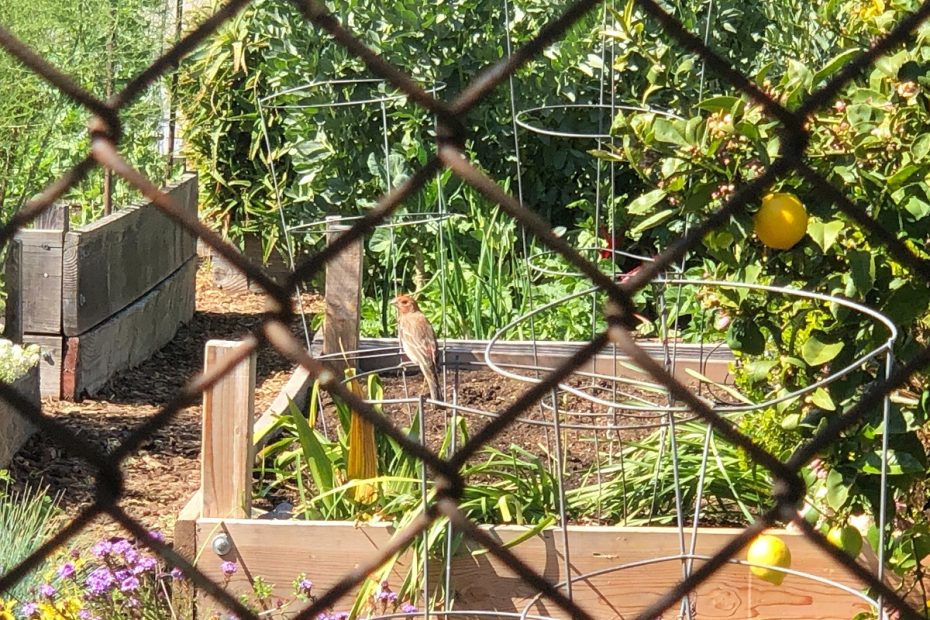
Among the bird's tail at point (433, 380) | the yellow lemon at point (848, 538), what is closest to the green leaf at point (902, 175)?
the yellow lemon at point (848, 538)

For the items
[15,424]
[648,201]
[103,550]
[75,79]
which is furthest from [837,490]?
[75,79]

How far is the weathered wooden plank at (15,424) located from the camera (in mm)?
3879

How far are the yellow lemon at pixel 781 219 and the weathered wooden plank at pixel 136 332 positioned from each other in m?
3.66

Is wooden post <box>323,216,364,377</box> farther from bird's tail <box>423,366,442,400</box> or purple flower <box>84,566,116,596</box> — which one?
purple flower <box>84,566,116,596</box>

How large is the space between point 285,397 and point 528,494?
1.05 metres

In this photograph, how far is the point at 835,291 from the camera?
2.04 metres

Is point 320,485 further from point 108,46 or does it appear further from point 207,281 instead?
point 207,281

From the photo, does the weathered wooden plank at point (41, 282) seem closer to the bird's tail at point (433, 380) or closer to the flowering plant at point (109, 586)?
the bird's tail at point (433, 380)

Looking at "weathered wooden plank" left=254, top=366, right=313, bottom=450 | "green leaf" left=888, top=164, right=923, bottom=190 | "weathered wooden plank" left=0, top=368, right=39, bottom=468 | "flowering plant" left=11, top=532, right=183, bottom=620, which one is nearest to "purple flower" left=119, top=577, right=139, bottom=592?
"flowering plant" left=11, top=532, right=183, bottom=620

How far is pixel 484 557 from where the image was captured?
292 centimetres

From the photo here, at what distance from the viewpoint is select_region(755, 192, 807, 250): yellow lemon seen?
163 cm

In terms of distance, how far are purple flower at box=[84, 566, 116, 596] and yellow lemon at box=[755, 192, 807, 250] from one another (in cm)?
174

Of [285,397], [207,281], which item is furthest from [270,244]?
[285,397]

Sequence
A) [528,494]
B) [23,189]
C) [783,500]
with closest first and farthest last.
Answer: [783,500] < [528,494] < [23,189]
